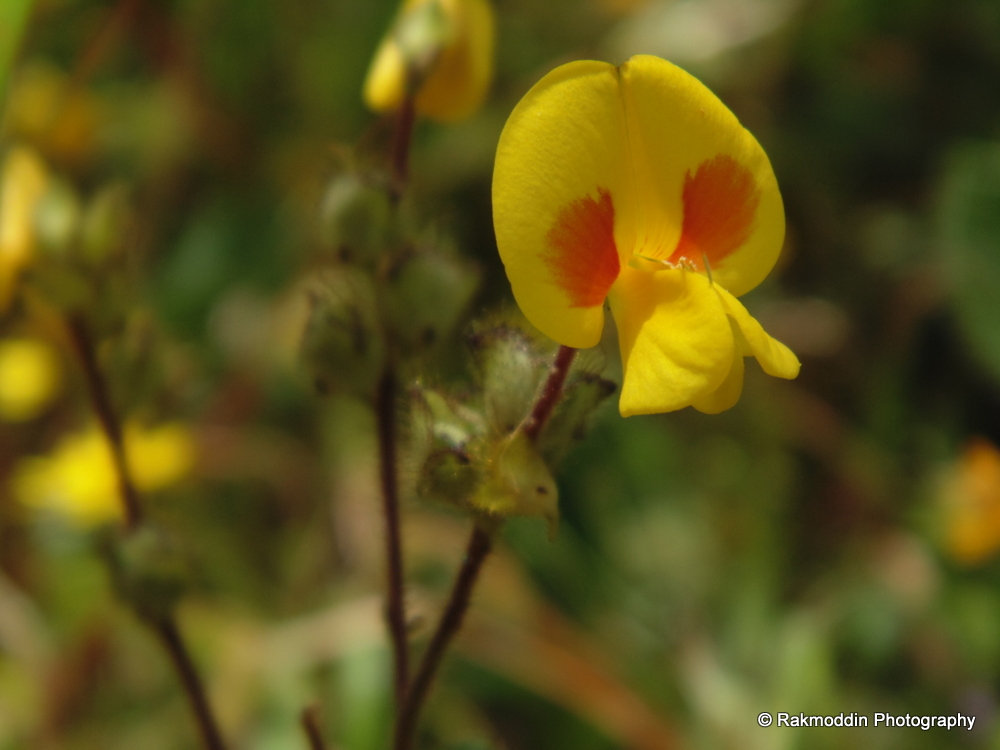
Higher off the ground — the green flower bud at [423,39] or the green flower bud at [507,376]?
the green flower bud at [423,39]

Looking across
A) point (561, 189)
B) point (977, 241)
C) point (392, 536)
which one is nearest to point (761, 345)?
point (561, 189)

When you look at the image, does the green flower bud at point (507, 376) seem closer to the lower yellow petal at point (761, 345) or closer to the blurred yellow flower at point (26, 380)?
the lower yellow petal at point (761, 345)

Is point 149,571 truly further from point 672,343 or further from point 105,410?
point 672,343

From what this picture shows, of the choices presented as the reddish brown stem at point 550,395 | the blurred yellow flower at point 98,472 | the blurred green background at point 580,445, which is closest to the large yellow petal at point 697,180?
the reddish brown stem at point 550,395

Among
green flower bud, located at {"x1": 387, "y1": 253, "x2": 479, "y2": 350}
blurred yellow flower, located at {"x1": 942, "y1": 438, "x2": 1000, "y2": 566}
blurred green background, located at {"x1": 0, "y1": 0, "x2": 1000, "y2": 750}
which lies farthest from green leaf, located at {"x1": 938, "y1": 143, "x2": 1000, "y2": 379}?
green flower bud, located at {"x1": 387, "y1": 253, "x2": 479, "y2": 350}

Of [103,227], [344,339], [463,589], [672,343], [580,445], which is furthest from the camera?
[580,445]

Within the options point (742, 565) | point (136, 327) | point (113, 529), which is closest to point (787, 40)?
point (742, 565)
